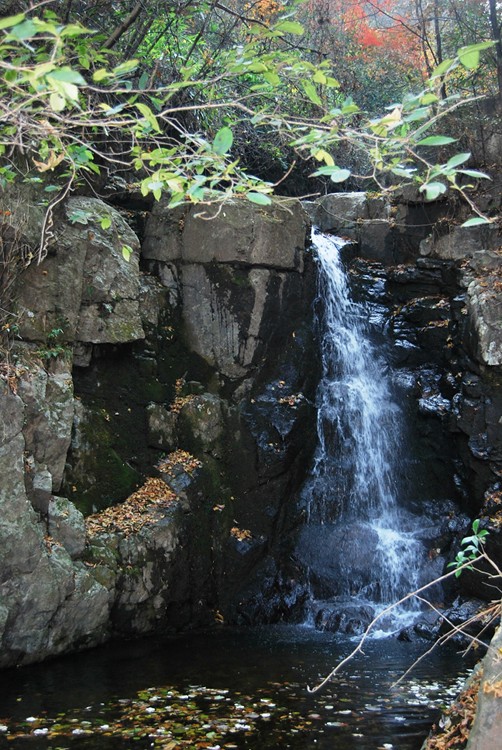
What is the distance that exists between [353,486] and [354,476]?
18cm

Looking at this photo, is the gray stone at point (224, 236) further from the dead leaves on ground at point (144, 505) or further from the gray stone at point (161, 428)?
the dead leaves on ground at point (144, 505)

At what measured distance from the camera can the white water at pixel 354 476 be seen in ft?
31.5

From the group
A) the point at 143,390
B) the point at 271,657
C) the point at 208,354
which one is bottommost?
the point at 271,657

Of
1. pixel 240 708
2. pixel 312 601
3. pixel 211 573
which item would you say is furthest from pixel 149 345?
pixel 240 708

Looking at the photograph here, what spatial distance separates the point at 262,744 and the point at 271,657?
8.15 feet

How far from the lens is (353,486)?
10.6m

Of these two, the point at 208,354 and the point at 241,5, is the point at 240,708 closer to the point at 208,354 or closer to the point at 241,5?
the point at 208,354

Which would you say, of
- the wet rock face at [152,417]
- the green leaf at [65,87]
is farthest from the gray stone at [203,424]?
the green leaf at [65,87]

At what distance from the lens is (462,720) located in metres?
3.84

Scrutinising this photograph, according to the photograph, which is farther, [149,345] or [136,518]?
[149,345]

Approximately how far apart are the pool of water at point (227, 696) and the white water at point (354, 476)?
1.33 metres

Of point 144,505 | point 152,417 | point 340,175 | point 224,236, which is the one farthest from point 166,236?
point 340,175

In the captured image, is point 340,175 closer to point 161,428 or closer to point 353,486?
point 161,428

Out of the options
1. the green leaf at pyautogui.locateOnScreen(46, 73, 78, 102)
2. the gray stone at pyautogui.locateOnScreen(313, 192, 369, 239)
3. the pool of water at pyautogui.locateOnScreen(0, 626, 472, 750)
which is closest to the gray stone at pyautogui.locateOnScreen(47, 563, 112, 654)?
the pool of water at pyautogui.locateOnScreen(0, 626, 472, 750)
